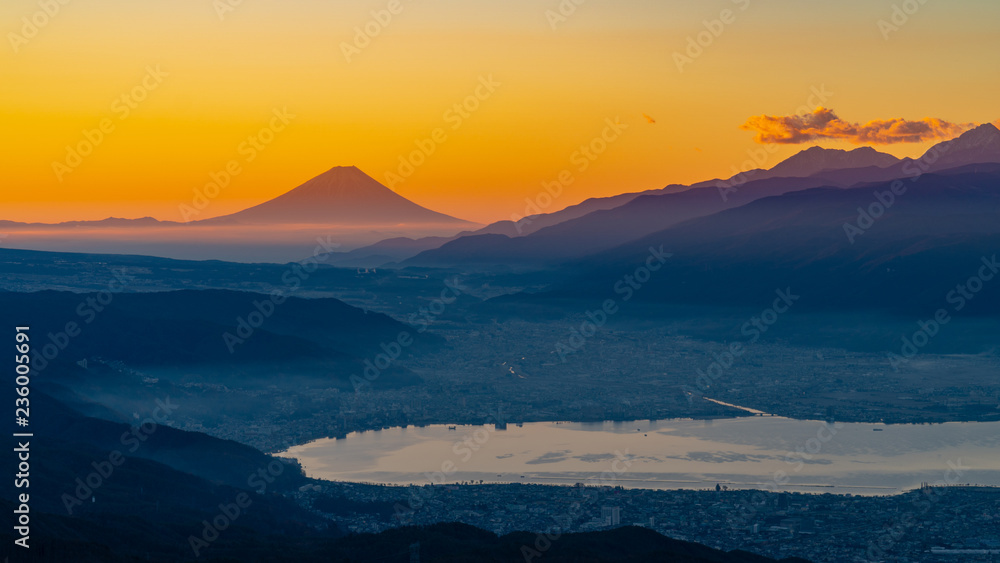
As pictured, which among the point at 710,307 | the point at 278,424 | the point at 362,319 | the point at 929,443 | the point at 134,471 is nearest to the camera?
the point at 134,471

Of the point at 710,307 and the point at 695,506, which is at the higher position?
the point at 710,307

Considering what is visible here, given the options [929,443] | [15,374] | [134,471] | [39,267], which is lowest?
[929,443]

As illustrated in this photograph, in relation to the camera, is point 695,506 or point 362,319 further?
point 362,319

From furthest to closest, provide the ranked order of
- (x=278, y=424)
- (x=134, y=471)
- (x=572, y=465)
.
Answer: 1. (x=278, y=424)
2. (x=572, y=465)
3. (x=134, y=471)

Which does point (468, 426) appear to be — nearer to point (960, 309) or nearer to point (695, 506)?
point (695, 506)

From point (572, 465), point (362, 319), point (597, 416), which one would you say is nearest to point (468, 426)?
point (597, 416)

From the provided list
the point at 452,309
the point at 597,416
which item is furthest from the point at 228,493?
the point at 452,309

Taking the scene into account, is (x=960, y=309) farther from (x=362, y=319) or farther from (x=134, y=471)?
(x=134, y=471)
